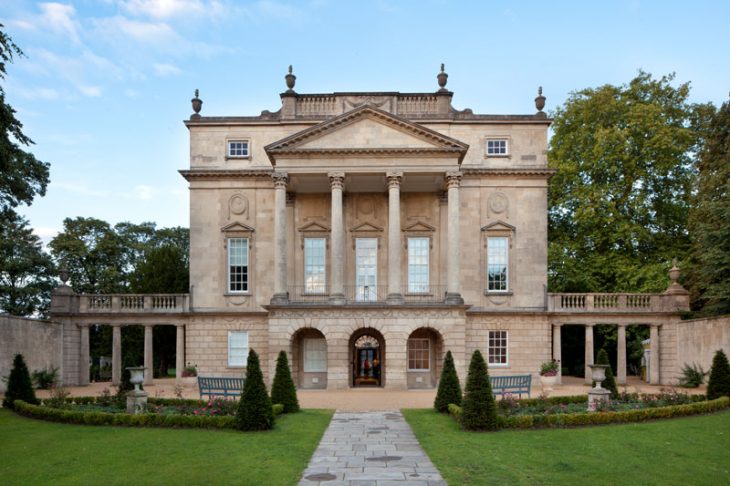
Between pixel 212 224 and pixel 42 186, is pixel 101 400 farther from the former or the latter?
pixel 212 224

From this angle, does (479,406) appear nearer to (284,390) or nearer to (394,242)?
(284,390)

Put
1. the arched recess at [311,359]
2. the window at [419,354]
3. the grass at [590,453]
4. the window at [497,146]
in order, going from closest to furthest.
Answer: the grass at [590,453]
the arched recess at [311,359]
the window at [419,354]
the window at [497,146]

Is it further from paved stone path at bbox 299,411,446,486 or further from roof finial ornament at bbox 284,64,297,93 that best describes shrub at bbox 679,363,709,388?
roof finial ornament at bbox 284,64,297,93

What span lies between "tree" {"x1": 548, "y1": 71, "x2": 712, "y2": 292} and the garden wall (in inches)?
1222

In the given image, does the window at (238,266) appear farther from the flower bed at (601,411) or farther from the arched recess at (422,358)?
the flower bed at (601,411)

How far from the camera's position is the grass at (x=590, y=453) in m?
11.8

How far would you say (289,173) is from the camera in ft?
111

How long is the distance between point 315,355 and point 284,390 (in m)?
12.8

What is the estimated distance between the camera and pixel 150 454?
14.0 meters

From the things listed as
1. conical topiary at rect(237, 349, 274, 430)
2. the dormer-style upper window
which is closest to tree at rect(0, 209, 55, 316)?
the dormer-style upper window

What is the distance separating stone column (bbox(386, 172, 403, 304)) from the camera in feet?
109

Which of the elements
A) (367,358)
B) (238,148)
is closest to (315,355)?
(367,358)

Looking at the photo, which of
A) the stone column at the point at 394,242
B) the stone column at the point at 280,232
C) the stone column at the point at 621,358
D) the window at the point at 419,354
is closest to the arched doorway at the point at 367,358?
the window at the point at 419,354

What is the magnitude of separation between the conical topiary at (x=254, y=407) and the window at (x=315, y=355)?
17.1m
